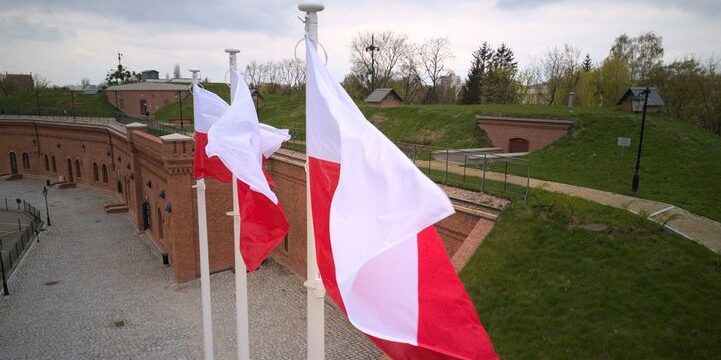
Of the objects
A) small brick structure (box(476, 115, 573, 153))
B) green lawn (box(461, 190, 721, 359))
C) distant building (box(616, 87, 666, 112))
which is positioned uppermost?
distant building (box(616, 87, 666, 112))

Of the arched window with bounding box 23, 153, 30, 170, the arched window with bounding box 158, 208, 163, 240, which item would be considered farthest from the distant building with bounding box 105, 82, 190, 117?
the arched window with bounding box 158, 208, 163, 240

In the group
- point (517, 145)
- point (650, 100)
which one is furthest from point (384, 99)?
point (650, 100)

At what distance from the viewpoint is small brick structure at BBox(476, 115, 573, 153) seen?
23.5 meters

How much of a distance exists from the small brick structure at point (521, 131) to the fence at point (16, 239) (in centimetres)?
2446

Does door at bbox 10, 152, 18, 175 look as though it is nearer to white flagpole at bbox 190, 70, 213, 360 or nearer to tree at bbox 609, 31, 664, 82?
white flagpole at bbox 190, 70, 213, 360

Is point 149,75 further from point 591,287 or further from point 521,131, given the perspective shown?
point 591,287

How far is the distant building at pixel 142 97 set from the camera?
5381 cm

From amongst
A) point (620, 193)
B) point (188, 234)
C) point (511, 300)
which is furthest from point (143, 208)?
point (620, 193)

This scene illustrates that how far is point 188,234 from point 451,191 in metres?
10.7

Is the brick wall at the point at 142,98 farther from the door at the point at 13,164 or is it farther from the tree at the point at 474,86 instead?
the tree at the point at 474,86

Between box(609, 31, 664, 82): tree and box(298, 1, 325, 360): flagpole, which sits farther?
box(609, 31, 664, 82): tree

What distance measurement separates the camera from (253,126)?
588 cm

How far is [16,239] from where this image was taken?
2350cm

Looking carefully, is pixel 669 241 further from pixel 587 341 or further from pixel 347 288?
pixel 347 288
